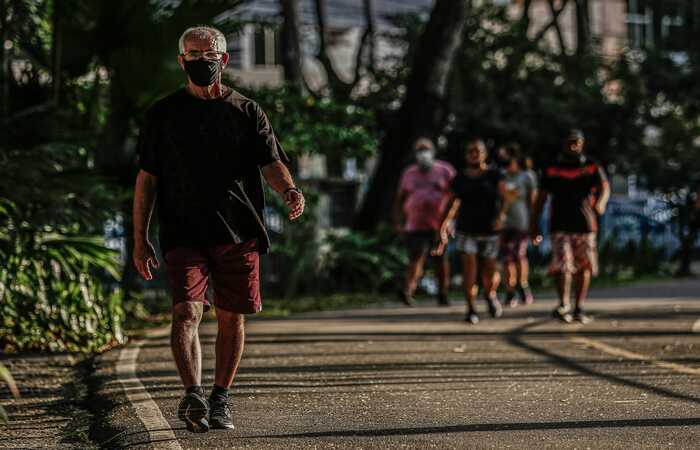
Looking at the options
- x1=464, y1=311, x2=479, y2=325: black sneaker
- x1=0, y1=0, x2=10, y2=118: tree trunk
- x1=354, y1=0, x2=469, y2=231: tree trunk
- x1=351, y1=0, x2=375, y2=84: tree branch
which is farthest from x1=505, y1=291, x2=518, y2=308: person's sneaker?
x1=351, y1=0, x2=375, y2=84: tree branch

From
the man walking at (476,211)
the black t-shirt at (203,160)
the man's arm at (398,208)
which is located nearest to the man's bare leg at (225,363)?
the black t-shirt at (203,160)

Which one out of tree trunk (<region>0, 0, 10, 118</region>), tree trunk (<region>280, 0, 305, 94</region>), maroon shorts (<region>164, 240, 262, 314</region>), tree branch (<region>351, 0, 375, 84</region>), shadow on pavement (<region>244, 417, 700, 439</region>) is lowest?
shadow on pavement (<region>244, 417, 700, 439</region>)

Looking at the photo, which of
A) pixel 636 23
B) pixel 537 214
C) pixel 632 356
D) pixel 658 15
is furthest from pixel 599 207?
pixel 636 23

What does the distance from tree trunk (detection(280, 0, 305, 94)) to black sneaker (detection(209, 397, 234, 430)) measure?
1364 cm

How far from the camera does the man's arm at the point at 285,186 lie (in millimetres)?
6699

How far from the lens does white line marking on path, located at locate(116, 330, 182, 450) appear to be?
21.5 ft

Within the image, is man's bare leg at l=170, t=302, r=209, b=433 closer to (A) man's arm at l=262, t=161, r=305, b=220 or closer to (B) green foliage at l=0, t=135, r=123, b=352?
(A) man's arm at l=262, t=161, r=305, b=220

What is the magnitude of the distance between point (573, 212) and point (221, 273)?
6878 millimetres

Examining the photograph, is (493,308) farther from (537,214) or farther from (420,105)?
(420,105)

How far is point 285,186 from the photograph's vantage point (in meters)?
6.77

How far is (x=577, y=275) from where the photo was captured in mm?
13336

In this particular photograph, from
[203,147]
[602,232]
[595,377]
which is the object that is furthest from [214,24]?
[602,232]

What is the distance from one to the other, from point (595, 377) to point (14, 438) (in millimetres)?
3720

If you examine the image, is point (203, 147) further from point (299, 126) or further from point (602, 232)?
point (602, 232)
